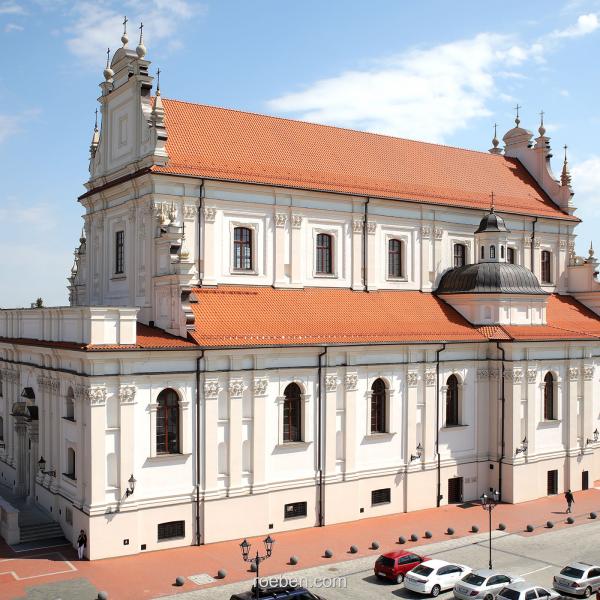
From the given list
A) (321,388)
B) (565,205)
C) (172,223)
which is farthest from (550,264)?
(172,223)

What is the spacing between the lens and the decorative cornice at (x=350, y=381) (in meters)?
37.6

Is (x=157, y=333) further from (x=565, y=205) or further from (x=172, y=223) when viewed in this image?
(x=565, y=205)

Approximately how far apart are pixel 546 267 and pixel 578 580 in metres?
27.4

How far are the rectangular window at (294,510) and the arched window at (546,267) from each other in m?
24.1

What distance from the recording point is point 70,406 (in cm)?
3425

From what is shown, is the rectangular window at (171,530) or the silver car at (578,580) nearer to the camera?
the silver car at (578,580)

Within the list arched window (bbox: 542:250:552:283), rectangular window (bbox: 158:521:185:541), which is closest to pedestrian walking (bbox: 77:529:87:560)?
rectangular window (bbox: 158:521:185:541)

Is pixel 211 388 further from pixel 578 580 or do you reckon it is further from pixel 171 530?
pixel 578 580

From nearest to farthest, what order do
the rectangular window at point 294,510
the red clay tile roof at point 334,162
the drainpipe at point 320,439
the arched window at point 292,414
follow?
the rectangular window at point 294,510, the arched window at point 292,414, the drainpipe at point 320,439, the red clay tile roof at point 334,162

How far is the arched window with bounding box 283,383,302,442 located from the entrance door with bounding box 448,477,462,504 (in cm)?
977

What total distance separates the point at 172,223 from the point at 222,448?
414 inches

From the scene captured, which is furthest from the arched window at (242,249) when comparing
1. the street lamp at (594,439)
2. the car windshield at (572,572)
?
the street lamp at (594,439)

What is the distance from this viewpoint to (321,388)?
36875mm

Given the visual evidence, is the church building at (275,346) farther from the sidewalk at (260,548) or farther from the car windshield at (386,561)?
the car windshield at (386,561)
